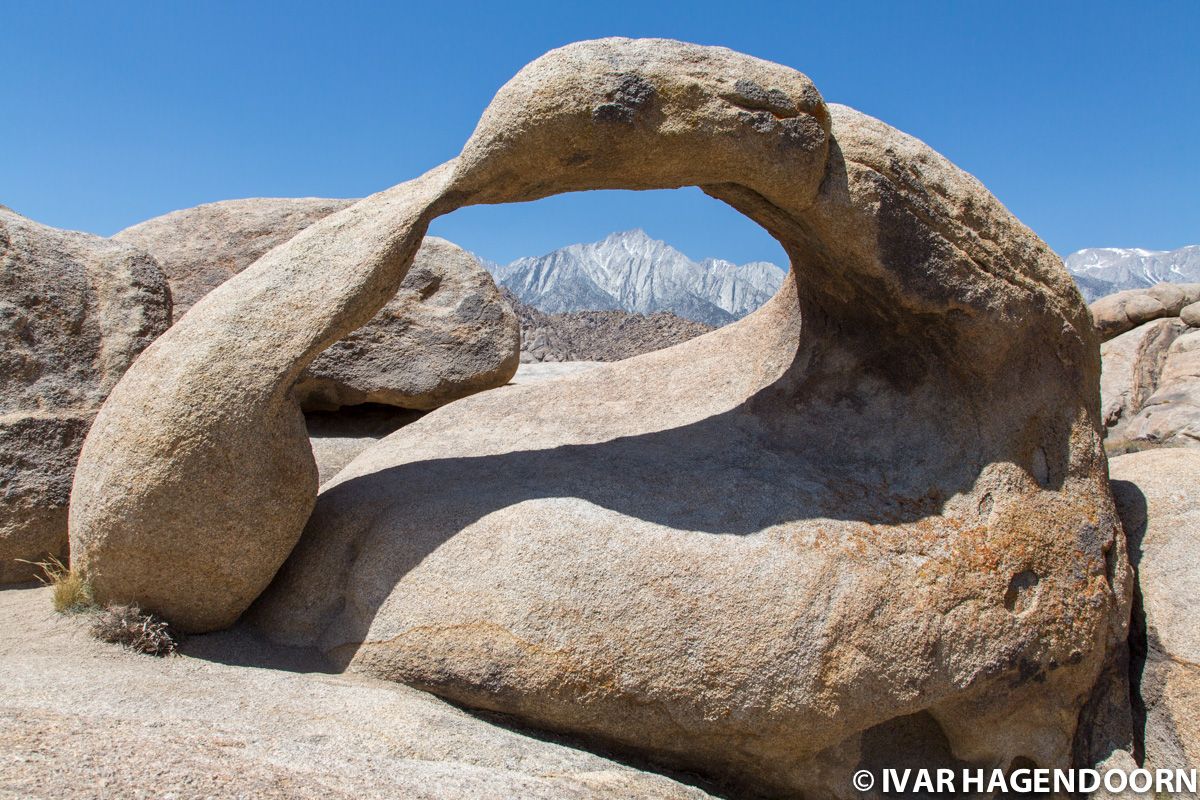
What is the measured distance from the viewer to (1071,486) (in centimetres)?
386

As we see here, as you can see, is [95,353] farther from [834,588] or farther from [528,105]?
[834,588]

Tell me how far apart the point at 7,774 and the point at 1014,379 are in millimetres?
3752

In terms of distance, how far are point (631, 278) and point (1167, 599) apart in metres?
149

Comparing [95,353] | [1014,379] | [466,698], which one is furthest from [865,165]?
[95,353]

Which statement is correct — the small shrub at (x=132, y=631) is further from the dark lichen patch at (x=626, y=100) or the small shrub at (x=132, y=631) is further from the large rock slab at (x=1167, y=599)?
the large rock slab at (x=1167, y=599)

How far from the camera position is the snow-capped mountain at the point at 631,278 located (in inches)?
5094

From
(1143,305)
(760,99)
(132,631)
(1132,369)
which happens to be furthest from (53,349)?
(1143,305)

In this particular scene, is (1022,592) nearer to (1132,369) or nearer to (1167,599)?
(1167,599)

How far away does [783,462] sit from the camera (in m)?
3.96

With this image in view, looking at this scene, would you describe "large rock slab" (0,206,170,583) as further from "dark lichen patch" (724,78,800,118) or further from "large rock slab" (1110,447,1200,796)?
"large rock slab" (1110,447,1200,796)

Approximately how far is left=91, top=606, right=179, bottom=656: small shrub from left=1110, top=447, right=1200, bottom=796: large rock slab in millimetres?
3890

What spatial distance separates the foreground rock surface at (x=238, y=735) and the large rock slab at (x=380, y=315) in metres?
2.36

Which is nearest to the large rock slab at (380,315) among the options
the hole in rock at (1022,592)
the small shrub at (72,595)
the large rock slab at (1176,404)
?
the small shrub at (72,595)

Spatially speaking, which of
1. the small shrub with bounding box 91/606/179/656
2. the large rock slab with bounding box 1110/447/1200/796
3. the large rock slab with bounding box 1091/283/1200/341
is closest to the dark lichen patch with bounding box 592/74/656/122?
the small shrub with bounding box 91/606/179/656
